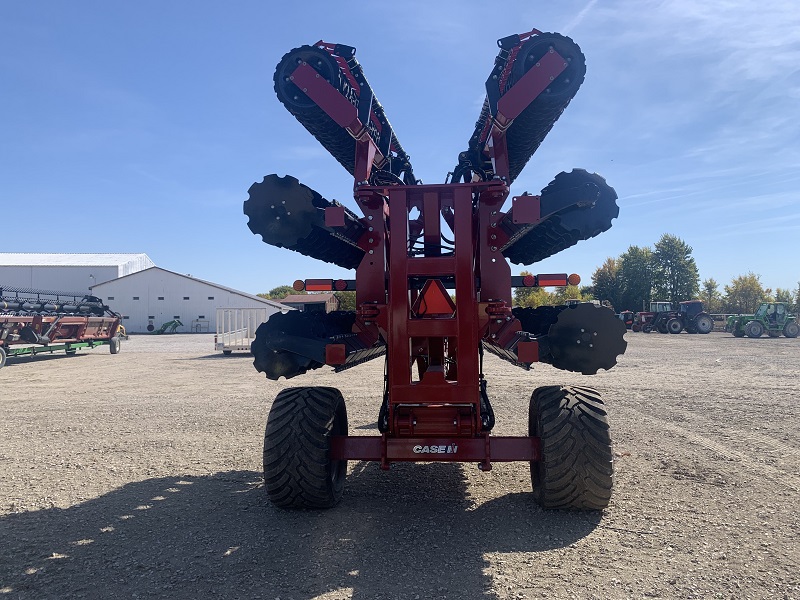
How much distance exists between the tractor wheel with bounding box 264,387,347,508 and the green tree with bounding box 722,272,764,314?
67.4 meters

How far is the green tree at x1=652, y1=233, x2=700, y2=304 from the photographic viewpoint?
2427 inches

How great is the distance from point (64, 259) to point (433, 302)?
74.3 m

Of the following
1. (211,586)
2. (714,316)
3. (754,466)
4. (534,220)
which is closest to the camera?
(211,586)

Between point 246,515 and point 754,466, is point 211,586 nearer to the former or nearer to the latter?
point 246,515

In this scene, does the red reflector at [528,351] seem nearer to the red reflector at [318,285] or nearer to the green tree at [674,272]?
the red reflector at [318,285]

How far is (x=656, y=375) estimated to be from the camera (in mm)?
14922

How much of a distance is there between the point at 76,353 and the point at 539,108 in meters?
25.8

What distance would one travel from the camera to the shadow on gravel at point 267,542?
11.6 ft

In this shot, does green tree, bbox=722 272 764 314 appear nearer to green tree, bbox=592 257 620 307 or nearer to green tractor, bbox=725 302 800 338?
green tree, bbox=592 257 620 307

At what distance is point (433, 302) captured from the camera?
5.38m

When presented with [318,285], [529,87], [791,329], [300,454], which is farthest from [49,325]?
[791,329]

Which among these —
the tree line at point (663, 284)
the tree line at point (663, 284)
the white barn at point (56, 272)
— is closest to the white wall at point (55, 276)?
the white barn at point (56, 272)

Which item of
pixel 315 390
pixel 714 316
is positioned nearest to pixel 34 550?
pixel 315 390

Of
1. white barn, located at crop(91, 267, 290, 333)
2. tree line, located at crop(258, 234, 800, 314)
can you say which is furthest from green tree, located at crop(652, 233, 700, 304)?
white barn, located at crop(91, 267, 290, 333)
